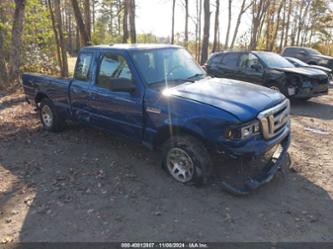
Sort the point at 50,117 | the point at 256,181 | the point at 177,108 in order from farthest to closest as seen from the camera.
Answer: the point at 50,117 < the point at 177,108 < the point at 256,181

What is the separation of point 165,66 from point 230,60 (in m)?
6.15

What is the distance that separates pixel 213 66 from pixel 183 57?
5905 mm

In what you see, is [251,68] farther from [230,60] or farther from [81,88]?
[81,88]

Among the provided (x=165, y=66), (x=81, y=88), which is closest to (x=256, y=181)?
(x=165, y=66)

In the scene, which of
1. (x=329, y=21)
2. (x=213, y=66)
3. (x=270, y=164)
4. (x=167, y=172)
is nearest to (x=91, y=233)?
(x=167, y=172)

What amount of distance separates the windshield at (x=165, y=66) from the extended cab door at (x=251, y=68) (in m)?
4.82

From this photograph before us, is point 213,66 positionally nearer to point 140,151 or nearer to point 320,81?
point 320,81

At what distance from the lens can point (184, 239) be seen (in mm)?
3238

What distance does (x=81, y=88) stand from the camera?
540 cm

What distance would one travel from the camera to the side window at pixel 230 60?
1025 cm

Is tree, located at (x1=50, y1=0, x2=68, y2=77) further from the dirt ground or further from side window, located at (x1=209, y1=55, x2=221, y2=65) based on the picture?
the dirt ground

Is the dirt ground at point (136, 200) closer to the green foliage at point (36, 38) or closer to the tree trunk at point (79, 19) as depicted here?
the tree trunk at point (79, 19)

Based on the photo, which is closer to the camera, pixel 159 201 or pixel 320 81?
pixel 159 201

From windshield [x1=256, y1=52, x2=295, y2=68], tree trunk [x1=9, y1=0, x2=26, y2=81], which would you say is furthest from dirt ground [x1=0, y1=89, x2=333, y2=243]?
tree trunk [x1=9, y1=0, x2=26, y2=81]
